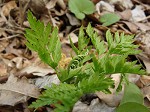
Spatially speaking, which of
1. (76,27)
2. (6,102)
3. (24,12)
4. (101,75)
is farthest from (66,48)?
(101,75)

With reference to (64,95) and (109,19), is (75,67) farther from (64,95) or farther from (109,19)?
(109,19)

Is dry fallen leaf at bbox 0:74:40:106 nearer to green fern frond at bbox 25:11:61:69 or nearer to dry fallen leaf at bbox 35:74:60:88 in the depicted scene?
dry fallen leaf at bbox 35:74:60:88

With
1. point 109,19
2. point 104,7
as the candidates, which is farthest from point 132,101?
point 104,7

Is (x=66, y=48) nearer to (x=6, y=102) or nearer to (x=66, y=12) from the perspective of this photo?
(x=66, y=12)

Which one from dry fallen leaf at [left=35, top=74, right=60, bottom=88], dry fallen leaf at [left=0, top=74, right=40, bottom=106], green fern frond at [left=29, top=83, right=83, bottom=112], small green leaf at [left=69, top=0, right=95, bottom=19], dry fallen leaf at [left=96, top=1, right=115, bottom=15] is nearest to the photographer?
green fern frond at [left=29, top=83, right=83, bottom=112]

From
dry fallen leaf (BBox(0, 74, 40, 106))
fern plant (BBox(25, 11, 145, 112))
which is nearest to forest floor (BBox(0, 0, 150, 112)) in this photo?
dry fallen leaf (BBox(0, 74, 40, 106))

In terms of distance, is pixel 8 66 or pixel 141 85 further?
pixel 8 66

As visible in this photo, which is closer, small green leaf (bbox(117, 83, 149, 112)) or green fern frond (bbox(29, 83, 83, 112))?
green fern frond (bbox(29, 83, 83, 112))

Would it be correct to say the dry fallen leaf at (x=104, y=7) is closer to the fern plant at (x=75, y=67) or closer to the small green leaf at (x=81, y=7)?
the small green leaf at (x=81, y=7)
